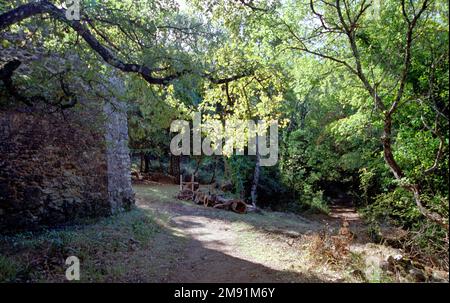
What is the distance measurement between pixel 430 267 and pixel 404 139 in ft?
9.87

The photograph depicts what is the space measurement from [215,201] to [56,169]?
727cm

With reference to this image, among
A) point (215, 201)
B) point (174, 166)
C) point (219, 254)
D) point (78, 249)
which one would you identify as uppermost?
point (174, 166)

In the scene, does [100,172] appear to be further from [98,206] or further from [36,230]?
[36,230]

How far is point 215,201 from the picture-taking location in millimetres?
13727

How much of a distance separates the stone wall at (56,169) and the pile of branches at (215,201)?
4567 millimetres

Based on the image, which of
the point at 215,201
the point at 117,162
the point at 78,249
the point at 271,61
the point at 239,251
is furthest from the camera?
the point at 215,201

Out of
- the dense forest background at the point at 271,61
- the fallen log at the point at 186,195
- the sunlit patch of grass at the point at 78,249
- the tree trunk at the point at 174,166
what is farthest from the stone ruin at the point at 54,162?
the tree trunk at the point at 174,166

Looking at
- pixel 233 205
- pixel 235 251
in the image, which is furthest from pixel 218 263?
pixel 233 205

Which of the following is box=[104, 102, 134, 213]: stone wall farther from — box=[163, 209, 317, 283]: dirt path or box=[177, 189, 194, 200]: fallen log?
box=[177, 189, 194, 200]: fallen log

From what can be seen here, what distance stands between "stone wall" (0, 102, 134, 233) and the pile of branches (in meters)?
4.57

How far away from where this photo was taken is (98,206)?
8.95 meters

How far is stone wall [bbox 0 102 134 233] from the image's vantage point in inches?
274

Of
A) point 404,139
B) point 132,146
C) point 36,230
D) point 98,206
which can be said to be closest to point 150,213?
point 98,206

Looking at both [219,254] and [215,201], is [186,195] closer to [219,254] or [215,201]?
[215,201]
